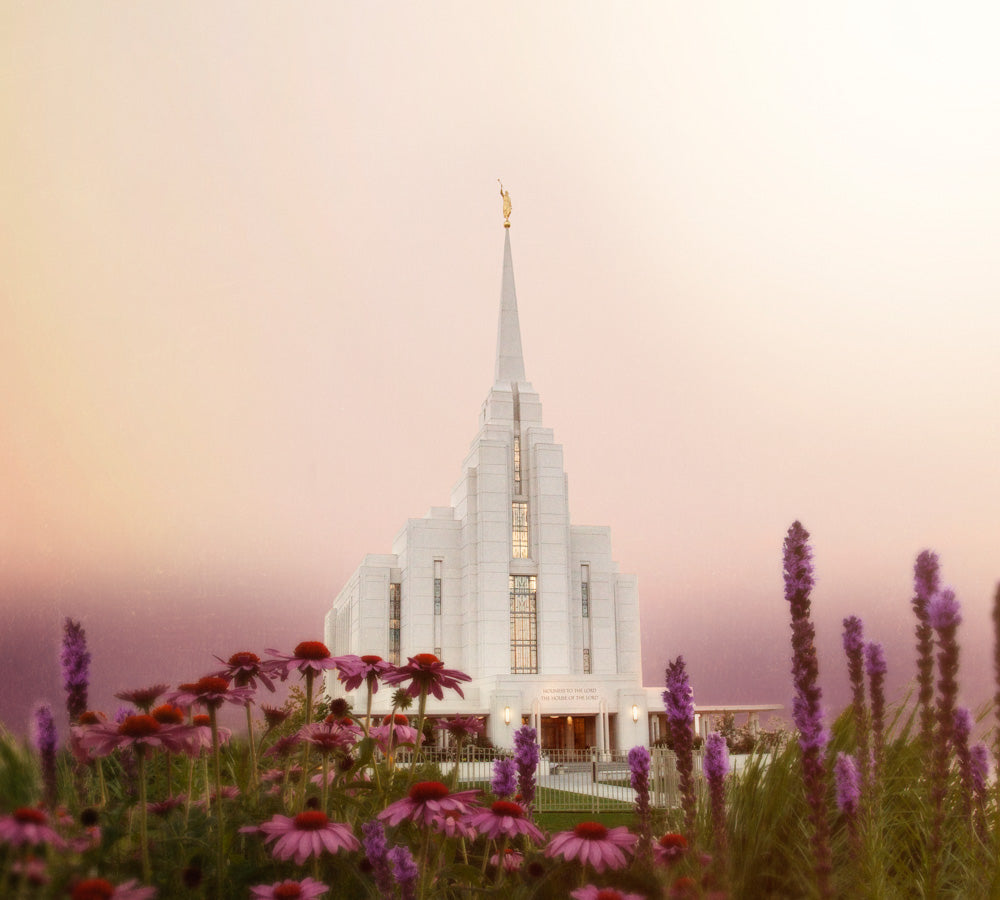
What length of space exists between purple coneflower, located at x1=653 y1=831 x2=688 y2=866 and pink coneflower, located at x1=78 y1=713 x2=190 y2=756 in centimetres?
173

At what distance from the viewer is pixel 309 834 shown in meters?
2.89

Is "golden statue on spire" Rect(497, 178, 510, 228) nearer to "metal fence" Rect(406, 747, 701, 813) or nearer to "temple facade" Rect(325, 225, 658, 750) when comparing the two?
"temple facade" Rect(325, 225, 658, 750)

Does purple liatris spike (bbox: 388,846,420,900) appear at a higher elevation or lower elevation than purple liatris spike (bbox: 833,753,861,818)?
lower

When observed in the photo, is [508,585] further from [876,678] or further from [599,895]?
[599,895]

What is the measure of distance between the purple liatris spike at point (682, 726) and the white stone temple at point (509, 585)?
43.7 m

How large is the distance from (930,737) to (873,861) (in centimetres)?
76

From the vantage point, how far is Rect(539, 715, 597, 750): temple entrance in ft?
153

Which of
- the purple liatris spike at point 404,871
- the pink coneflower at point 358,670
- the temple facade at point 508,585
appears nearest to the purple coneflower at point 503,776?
the pink coneflower at point 358,670

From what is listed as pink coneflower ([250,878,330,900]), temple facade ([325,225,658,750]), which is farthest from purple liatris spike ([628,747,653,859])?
temple facade ([325,225,658,750])

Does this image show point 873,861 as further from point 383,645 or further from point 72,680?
point 383,645

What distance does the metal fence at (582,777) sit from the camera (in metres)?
13.5

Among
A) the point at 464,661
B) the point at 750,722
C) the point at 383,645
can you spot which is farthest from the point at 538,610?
the point at 750,722

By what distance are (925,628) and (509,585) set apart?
46443 millimetres

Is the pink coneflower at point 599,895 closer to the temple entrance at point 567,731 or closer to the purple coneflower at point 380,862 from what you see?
the purple coneflower at point 380,862
